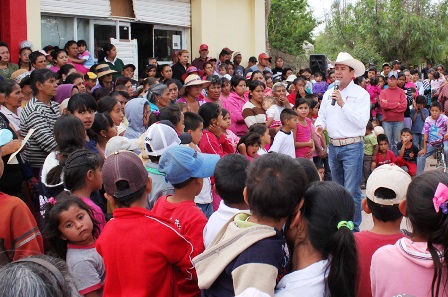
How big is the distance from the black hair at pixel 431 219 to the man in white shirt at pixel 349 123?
4162 mm

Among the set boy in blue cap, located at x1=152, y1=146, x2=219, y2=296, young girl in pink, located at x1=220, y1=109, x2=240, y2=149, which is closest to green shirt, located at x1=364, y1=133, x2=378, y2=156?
young girl in pink, located at x1=220, y1=109, x2=240, y2=149

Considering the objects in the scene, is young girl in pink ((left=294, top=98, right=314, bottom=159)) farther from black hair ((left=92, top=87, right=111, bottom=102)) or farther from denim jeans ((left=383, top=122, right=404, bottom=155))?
denim jeans ((left=383, top=122, right=404, bottom=155))

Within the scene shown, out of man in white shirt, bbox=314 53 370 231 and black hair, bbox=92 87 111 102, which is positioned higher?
black hair, bbox=92 87 111 102

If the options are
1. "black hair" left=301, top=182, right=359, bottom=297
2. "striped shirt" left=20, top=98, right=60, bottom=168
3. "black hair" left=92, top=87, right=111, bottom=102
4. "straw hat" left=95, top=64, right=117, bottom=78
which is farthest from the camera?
"straw hat" left=95, top=64, right=117, bottom=78

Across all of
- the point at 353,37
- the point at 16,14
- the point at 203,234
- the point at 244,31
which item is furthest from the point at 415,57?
the point at 203,234

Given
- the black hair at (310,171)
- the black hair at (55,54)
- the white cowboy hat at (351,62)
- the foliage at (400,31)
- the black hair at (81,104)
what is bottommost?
the black hair at (310,171)

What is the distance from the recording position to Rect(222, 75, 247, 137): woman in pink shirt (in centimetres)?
832

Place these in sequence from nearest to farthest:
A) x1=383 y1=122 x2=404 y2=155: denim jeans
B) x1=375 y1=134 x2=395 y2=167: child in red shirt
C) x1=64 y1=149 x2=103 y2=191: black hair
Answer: x1=64 y1=149 x2=103 y2=191: black hair → x1=375 y1=134 x2=395 y2=167: child in red shirt → x1=383 y1=122 x2=404 y2=155: denim jeans

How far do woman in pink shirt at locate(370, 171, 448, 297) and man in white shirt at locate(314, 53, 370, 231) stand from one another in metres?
4.13

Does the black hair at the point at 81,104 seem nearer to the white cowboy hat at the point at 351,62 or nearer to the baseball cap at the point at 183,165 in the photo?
the baseball cap at the point at 183,165

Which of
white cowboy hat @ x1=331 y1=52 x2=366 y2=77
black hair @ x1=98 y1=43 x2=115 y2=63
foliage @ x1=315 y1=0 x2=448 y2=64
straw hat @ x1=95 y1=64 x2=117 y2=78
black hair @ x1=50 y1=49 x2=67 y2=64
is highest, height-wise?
foliage @ x1=315 y1=0 x2=448 y2=64

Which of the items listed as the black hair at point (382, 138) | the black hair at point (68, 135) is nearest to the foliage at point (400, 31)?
the black hair at point (382, 138)

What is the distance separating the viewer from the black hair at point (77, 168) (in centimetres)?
373

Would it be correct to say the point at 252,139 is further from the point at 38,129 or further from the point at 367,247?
the point at 367,247
